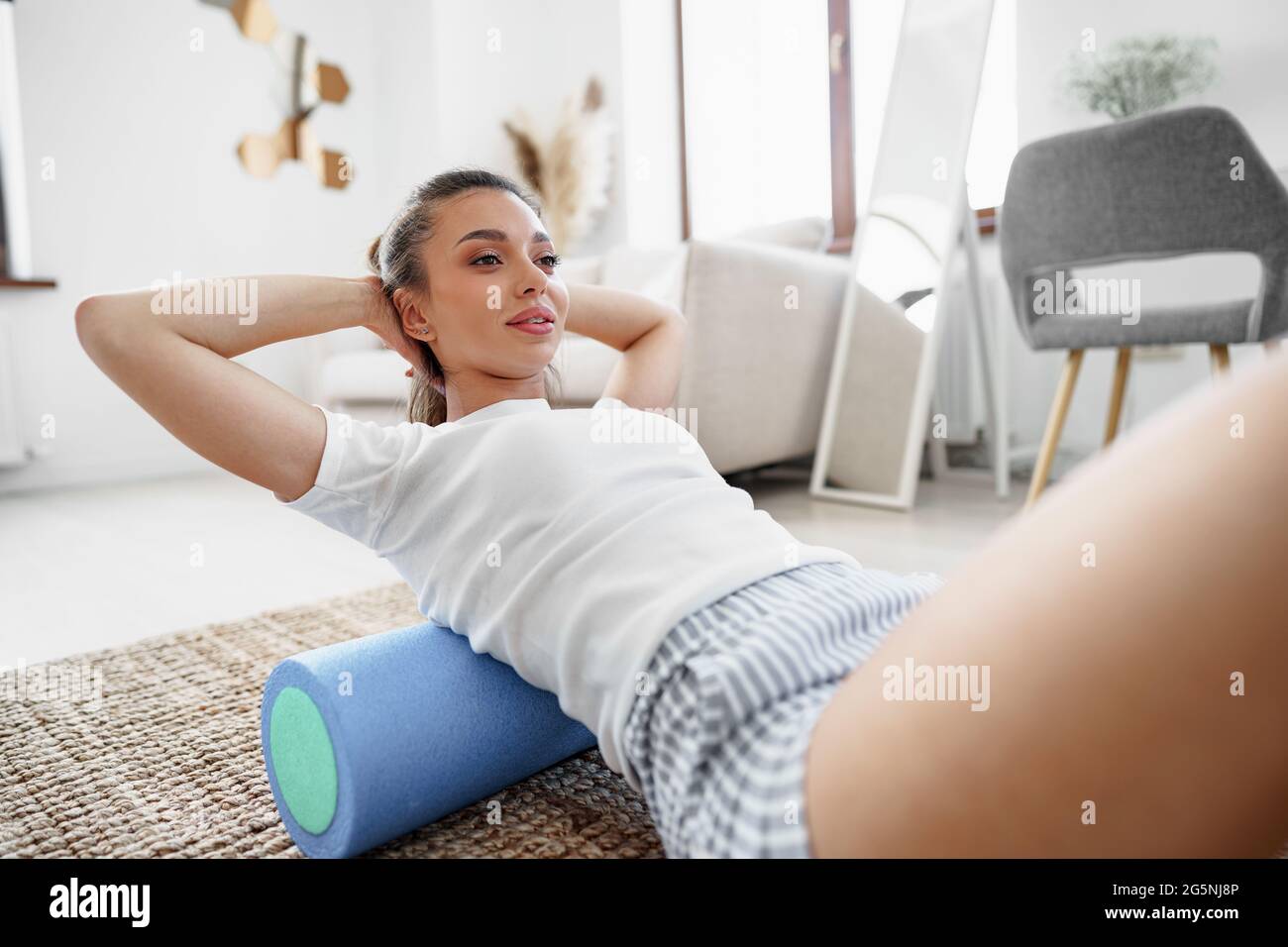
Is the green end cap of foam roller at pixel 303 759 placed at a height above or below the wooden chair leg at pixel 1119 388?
below

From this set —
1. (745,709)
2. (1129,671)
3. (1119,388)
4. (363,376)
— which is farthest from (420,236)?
(363,376)

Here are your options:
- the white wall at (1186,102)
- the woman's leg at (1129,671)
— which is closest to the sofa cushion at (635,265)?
the white wall at (1186,102)

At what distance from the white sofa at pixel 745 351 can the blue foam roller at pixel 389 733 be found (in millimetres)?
1423

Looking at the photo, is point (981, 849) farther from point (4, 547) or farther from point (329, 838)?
point (4, 547)

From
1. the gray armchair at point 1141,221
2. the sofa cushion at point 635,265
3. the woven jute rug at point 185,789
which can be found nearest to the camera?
the woven jute rug at point 185,789

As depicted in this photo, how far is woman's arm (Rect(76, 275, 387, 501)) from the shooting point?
69cm

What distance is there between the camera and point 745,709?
1.88 ft

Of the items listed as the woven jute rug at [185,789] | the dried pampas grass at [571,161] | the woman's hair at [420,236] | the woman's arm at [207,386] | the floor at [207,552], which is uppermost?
the dried pampas grass at [571,161]

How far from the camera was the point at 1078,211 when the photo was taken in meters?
1.83

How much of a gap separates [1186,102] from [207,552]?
2.96 m

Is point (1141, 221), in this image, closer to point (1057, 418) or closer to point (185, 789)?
point (1057, 418)

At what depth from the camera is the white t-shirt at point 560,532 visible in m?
0.66

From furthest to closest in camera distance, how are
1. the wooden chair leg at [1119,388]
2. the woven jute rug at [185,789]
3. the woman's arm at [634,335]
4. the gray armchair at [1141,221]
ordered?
the wooden chair leg at [1119,388]
the gray armchair at [1141,221]
the woman's arm at [634,335]
the woven jute rug at [185,789]

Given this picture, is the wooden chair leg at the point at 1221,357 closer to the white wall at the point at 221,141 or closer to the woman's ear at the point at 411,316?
the woman's ear at the point at 411,316
